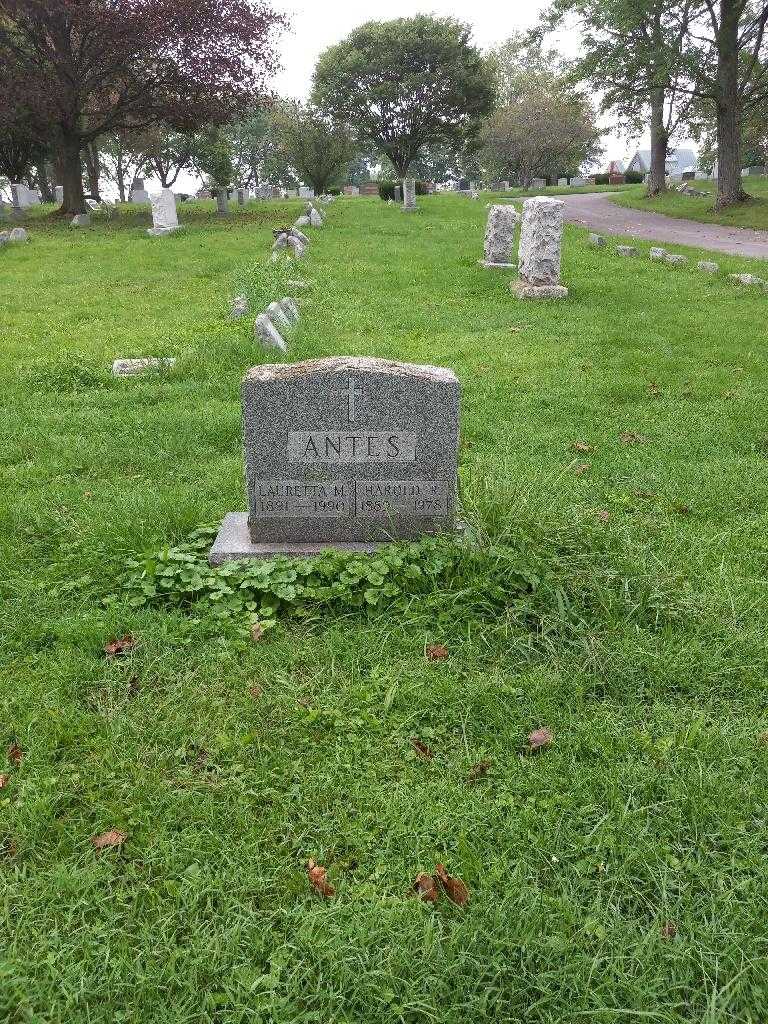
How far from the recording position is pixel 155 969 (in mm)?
2146

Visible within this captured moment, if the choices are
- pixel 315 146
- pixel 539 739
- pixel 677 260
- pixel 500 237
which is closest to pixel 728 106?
pixel 677 260

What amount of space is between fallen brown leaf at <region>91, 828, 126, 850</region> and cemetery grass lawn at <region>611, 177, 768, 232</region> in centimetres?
2476

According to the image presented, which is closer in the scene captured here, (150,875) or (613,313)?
(150,875)

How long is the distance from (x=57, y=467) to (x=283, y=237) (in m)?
13.6

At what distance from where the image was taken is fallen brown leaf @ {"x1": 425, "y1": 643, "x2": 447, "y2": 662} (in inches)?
139

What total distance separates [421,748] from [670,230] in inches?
915

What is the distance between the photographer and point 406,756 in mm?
2953

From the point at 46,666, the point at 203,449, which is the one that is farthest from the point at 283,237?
the point at 46,666

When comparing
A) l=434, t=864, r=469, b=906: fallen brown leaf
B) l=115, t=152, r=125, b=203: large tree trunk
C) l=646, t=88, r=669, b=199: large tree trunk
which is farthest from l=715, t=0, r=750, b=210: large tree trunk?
l=115, t=152, r=125, b=203: large tree trunk

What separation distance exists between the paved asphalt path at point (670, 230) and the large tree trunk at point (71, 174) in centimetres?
1758

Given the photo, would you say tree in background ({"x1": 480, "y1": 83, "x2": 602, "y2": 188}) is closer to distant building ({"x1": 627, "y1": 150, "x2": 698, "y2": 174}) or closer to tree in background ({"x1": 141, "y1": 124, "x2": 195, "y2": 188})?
distant building ({"x1": 627, "y1": 150, "x2": 698, "y2": 174})

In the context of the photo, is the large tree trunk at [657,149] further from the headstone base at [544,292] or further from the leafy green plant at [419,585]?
the leafy green plant at [419,585]

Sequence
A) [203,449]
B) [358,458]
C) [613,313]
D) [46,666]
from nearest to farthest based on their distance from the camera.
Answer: [46,666], [358,458], [203,449], [613,313]

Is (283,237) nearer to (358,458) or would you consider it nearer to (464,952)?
(358,458)
